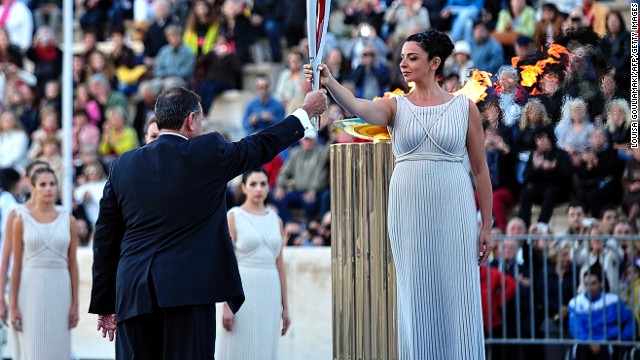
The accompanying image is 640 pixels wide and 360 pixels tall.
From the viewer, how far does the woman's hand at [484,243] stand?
6.37 m

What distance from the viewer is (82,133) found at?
15.3 m

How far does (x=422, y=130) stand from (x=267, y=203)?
6.83 meters

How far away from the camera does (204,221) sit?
5918 mm

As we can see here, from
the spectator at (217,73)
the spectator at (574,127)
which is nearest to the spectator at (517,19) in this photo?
the spectator at (217,73)

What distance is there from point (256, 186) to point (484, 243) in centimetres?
271

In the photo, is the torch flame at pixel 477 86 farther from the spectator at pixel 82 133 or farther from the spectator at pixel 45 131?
the spectator at pixel 45 131

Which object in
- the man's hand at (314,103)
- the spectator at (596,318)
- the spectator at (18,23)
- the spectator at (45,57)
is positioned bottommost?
the spectator at (596,318)

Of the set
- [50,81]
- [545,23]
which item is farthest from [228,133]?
[545,23]

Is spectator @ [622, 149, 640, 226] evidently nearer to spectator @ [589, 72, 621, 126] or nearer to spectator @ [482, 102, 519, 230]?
spectator @ [482, 102, 519, 230]

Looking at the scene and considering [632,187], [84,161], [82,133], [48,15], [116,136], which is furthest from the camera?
[48,15]

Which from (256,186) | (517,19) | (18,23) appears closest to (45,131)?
(18,23)

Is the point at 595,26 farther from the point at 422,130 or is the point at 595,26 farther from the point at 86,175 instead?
the point at 86,175

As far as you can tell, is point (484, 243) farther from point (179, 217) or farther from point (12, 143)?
point (12, 143)

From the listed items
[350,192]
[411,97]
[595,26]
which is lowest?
[350,192]
